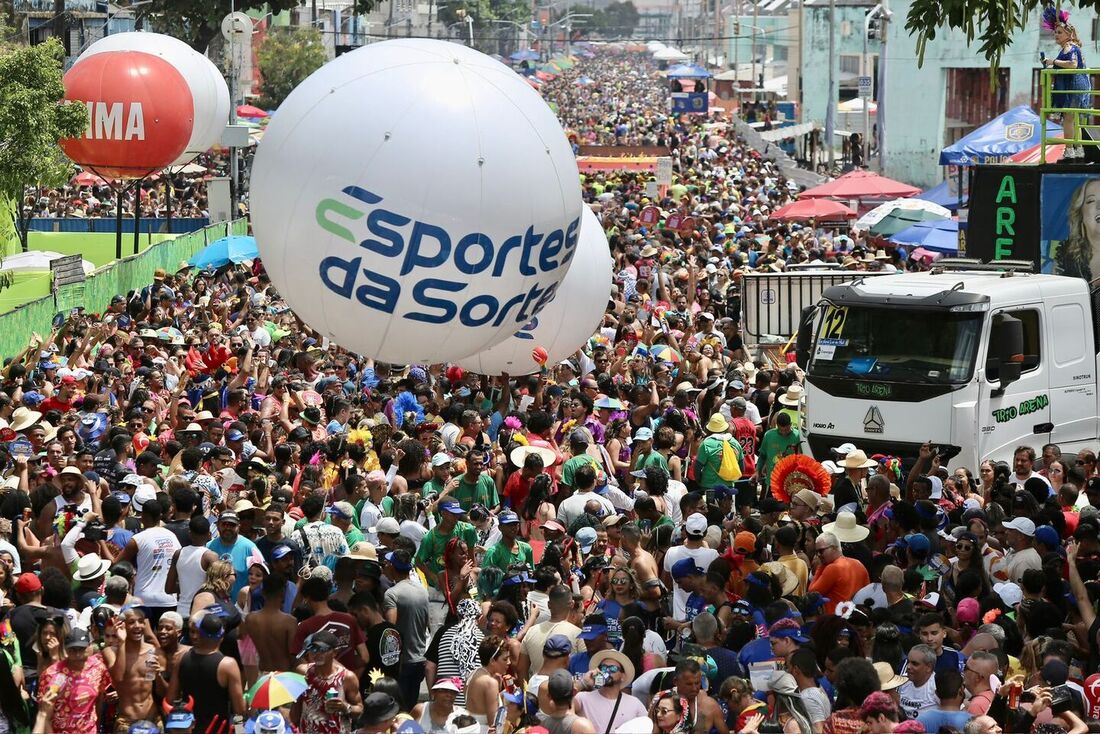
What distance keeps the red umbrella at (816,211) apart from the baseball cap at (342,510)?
2198 cm

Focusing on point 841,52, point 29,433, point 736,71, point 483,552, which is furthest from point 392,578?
point 736,71

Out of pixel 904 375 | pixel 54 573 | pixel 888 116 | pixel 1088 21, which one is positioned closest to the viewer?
pixel 54 573

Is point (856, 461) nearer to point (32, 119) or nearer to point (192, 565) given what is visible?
point (192, 565)

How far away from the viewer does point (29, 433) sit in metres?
12.5

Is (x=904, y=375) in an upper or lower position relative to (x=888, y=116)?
lower

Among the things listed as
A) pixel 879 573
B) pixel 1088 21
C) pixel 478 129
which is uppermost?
pixel 1088 21

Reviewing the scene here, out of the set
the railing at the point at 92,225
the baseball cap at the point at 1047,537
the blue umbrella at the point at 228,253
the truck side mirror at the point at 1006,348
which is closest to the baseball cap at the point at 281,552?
the baseball cap at the point at 1047,537

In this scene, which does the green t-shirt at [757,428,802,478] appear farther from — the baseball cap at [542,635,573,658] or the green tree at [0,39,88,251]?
the green tree at [0,39,88,251]

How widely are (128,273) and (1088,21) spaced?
1123 inches

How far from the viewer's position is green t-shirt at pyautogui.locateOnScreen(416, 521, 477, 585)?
9.66 m

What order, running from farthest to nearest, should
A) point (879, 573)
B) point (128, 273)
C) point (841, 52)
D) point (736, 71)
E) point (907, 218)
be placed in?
point (736, 71), point (841, 52), point (907, 218), point (128, 273), point (879, 573)

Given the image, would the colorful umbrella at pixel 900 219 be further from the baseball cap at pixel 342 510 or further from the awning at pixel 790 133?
the awning at pixel 790 133

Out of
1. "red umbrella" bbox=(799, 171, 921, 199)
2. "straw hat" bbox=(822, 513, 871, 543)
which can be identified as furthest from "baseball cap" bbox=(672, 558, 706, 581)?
"red umbrella" bbox=(799, 171, 921, 199)

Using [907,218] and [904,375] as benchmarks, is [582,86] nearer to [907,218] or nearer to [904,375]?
[907,218]
